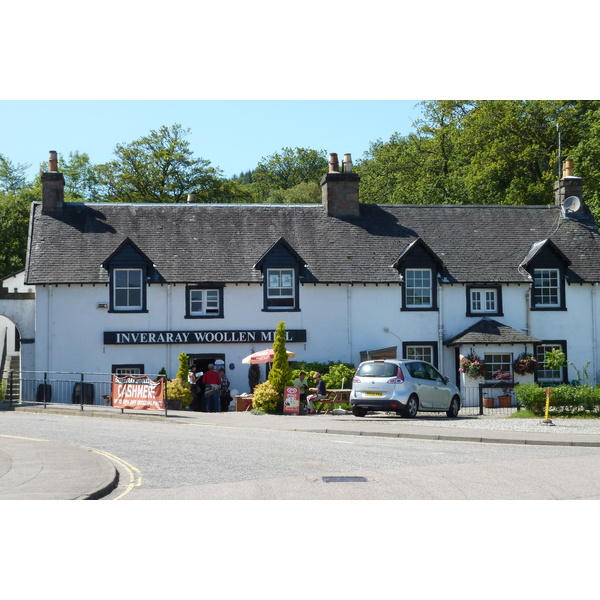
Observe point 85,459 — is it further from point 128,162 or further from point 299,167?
point 299,167

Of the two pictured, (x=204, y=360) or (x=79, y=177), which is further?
(x=79, y=177)

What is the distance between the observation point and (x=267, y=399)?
28.8 m

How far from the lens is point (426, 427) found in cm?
2364

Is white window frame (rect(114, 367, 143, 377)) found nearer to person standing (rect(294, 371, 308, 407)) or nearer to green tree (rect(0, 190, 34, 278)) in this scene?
person standing (rect(294, 371, 308, 407))

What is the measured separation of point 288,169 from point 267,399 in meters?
63.0

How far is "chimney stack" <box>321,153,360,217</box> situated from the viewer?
38781 millimetres

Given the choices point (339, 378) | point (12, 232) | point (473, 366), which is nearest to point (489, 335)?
point (473, 366)

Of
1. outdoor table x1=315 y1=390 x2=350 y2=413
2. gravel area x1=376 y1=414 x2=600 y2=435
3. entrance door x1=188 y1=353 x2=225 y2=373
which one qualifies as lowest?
gravel area x1=376 y1=414 x2=600 y2=435

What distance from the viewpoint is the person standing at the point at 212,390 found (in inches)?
1259

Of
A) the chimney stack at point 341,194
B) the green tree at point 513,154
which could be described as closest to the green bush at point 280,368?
the chimney stack at point 341,194

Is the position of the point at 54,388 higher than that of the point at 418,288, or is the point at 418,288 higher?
the point at 418,288

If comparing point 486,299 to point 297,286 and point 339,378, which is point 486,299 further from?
point 339,378

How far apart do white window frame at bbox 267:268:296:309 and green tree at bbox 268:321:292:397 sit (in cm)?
620

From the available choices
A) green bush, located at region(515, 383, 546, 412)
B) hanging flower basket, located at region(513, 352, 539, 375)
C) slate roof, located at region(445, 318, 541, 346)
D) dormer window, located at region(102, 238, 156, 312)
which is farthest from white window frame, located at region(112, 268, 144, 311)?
green bush, located at region(515, 383, 546, 412)
